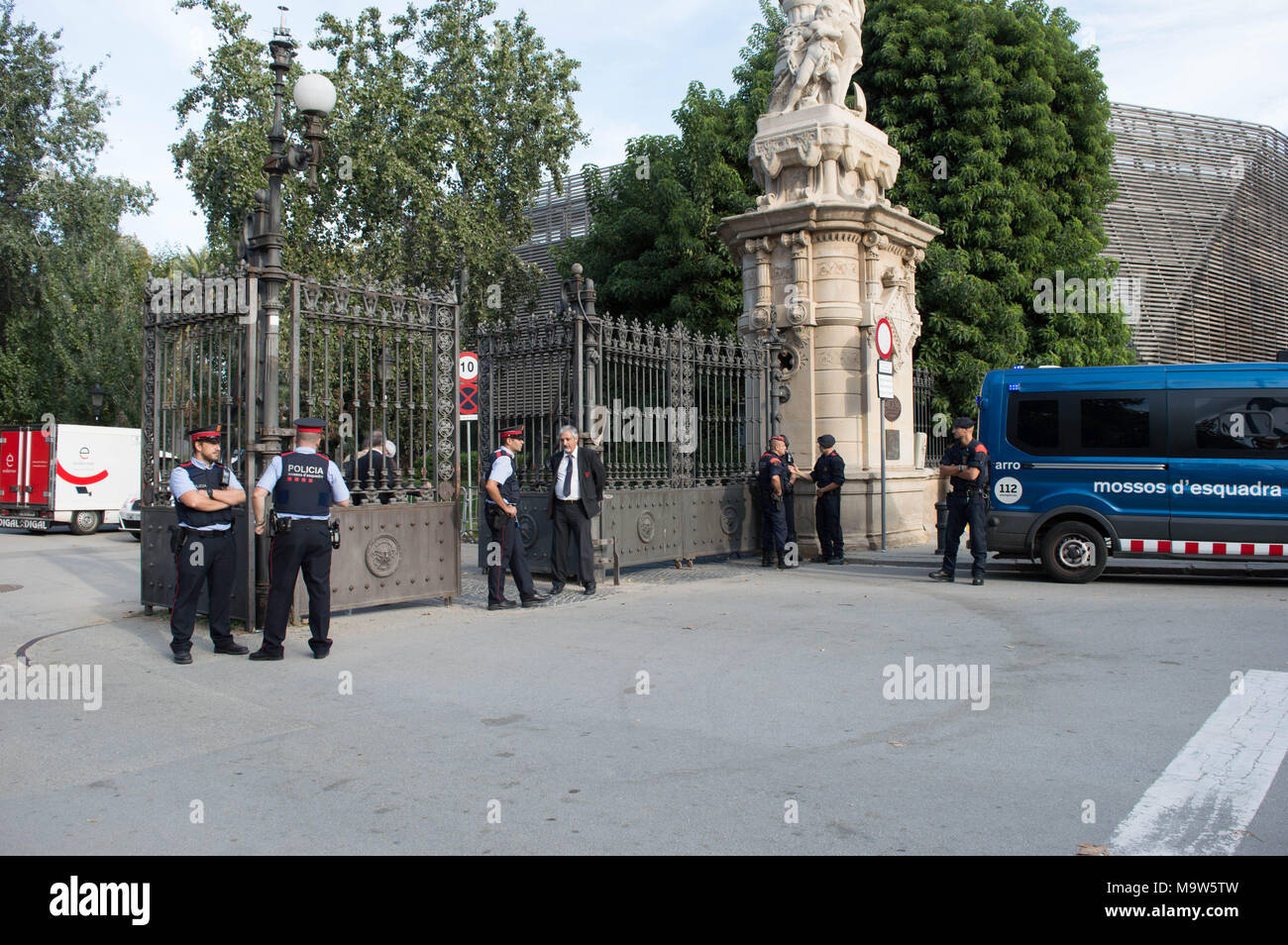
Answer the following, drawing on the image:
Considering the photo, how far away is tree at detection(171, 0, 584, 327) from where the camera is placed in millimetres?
23438

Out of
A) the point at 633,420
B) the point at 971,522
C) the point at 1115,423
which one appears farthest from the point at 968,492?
the point at 633,420

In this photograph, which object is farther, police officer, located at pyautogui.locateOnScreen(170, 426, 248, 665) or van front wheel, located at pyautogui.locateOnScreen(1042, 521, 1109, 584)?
van front wheel, located at pyautogui.locateOnScreen(1042, 521, 1109, 584)

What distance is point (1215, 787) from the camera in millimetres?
4789

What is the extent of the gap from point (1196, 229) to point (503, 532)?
2752 centimetres

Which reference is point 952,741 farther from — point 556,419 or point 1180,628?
point 556,419

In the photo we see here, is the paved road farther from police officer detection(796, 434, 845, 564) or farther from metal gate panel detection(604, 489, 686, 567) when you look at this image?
police officer detection(796, 434, 845, 564)

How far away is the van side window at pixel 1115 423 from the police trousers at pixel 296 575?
Result: 8877mm

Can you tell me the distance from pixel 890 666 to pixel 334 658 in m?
4.15

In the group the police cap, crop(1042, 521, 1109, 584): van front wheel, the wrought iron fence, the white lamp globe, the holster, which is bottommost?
crop(1042, 521, 1109, 584): van front wheel

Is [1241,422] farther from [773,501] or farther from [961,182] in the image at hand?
[961,182]

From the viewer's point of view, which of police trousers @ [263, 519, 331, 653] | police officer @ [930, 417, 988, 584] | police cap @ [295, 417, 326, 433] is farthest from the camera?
police officer @ [930, 417, 988, 584]

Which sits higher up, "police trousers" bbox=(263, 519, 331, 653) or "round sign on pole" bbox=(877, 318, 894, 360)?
"round sign on pole" bbox=(877, 318, 894, 360)

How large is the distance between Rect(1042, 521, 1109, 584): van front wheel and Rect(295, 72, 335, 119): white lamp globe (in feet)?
30.3

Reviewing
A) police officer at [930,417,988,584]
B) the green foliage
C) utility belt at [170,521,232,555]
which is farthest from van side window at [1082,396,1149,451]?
the green foliage
